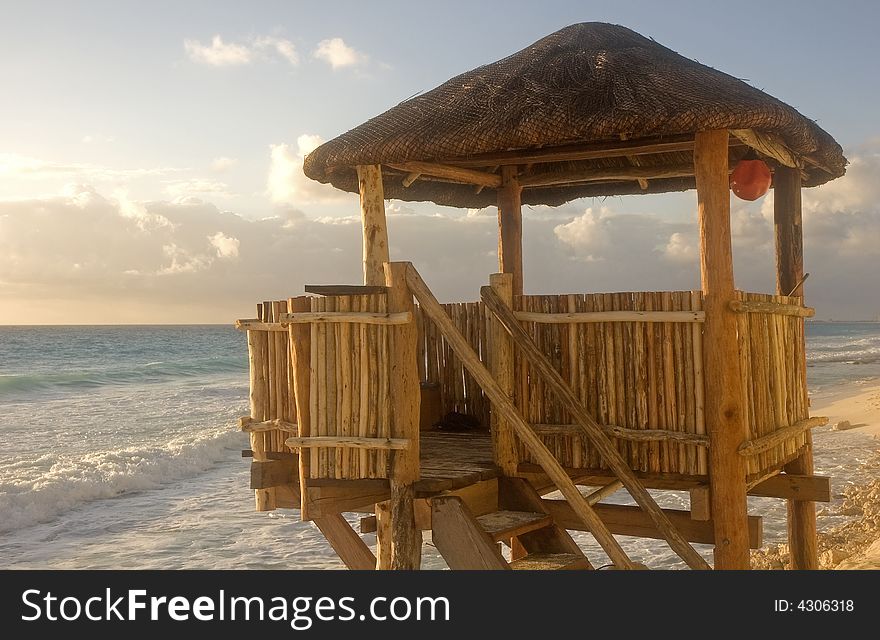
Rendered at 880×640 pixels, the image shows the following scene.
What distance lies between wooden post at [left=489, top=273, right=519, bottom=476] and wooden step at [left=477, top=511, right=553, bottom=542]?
422mm

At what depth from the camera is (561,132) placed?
293 inches

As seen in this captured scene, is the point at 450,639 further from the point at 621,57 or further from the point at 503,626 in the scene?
the point at 621,57

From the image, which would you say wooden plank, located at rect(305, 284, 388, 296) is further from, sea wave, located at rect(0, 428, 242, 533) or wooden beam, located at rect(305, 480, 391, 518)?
sea wave, located at rect(0, 428, 242, 533)

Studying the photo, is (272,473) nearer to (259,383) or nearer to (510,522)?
(259,383)

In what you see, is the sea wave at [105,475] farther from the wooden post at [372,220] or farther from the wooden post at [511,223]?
the wooden post at [372,220]

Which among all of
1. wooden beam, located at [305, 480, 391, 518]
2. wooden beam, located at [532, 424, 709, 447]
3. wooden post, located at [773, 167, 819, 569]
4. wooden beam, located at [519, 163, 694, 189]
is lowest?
wooden beam, located at [305, 480, 391, 518]

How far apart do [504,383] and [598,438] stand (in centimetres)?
104

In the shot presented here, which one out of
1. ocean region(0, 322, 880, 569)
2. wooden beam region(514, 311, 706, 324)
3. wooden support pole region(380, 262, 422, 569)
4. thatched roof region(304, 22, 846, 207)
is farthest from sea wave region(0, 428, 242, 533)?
wooden beam region(514, 311, 706, 324)

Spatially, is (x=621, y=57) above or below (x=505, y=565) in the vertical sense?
above

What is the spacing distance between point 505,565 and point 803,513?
531 cm

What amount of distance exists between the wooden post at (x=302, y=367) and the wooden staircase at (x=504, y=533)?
1.19 meters

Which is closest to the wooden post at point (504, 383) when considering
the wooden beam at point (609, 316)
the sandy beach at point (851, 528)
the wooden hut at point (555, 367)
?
the wooden hut at point (555, 367)

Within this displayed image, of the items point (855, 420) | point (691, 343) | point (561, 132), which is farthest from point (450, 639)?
point (855, 420)

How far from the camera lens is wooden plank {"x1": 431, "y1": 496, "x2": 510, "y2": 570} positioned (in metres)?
6.81
